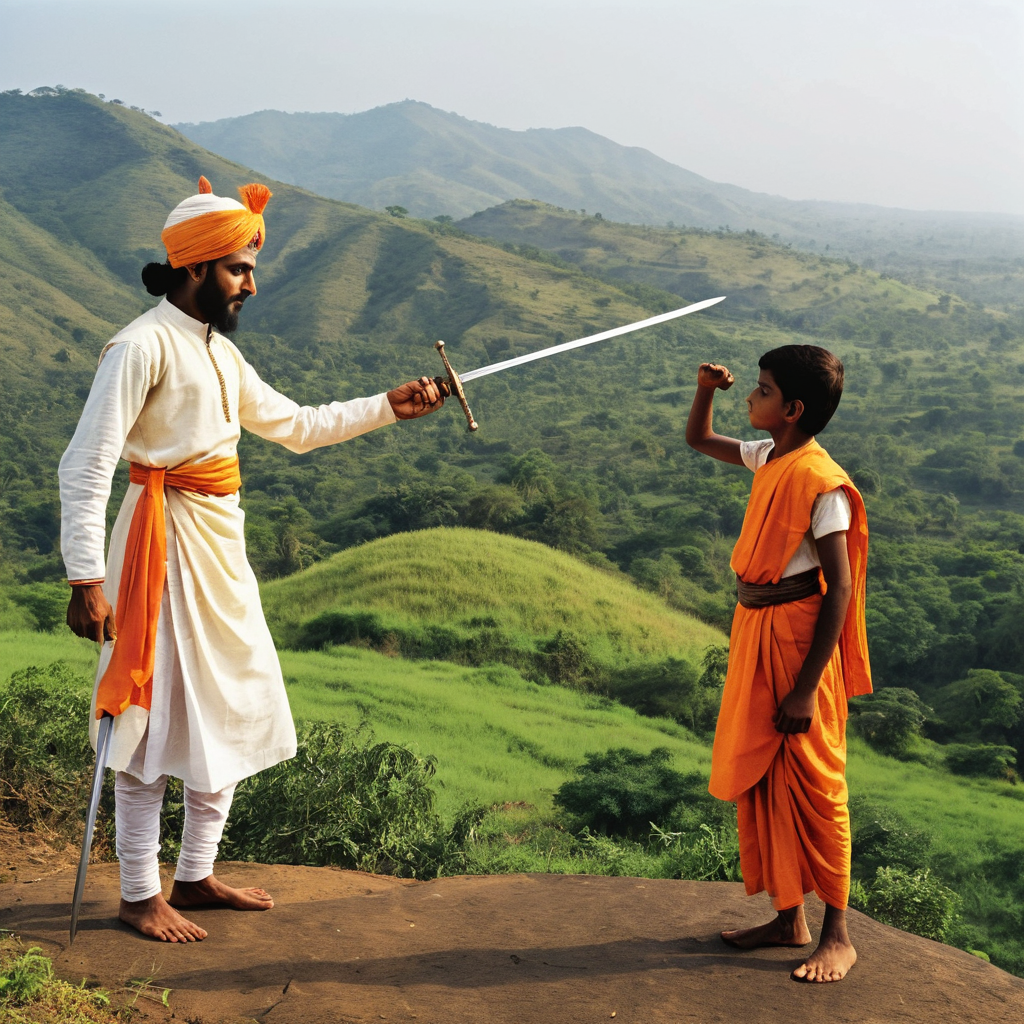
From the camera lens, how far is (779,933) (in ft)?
10.7

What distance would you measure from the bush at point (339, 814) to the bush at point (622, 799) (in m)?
2.98

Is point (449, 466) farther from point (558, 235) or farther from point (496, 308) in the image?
point (558, 235)

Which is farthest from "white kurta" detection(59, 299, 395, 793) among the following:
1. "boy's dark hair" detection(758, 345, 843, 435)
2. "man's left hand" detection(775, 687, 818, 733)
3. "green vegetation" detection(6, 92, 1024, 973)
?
"green vegetation" detection(6, 92, 1024, 973)

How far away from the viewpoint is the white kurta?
10.0 ft

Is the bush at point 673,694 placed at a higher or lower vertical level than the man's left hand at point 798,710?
lower

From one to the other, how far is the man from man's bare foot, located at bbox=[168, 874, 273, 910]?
17 centimetres

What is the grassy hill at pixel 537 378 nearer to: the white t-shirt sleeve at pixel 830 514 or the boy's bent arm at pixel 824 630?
the boy's bent arm at pixel 824 630

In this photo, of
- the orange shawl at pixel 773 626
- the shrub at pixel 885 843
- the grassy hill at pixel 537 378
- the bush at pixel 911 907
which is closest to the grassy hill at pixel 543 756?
the shrub at pixel 885 843

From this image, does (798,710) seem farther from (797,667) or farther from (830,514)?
(830,514)

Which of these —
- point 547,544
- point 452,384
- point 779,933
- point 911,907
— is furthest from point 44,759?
point 547,544

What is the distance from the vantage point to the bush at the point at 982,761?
1359 cm

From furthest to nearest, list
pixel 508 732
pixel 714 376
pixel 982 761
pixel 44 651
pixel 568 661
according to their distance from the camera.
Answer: pixel 568 661, pixel 982 761, pixel 44 651, pixel 508 732, pixel 714 376

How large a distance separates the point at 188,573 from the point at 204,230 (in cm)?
105

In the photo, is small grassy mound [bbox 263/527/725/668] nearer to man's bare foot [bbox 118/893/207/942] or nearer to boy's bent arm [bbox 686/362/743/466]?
boy's bent arm [bbox 686/362/743/466]
